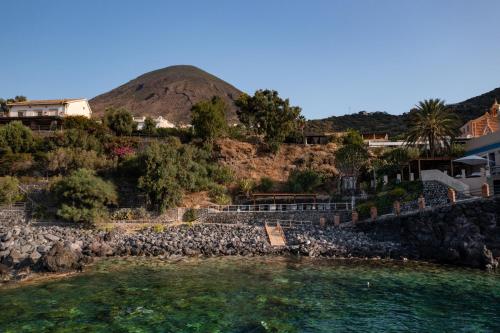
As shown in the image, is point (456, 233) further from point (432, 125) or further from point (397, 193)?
point (432, 125)

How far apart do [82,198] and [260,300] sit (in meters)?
26.4

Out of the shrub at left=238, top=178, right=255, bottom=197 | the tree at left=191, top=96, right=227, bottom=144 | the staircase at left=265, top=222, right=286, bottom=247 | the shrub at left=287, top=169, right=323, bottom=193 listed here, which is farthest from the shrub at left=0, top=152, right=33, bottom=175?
the shrub at left=287, top=169, right=323, bottom=193

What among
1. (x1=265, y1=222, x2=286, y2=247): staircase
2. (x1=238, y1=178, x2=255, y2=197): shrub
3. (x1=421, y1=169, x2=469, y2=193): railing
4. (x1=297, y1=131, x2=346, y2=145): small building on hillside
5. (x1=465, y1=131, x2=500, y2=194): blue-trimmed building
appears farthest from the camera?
(x1=297, y1=131, x2=346, y2=145): small building on hillside

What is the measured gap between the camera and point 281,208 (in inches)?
1597

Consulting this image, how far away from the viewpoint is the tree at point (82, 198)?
1494 inches

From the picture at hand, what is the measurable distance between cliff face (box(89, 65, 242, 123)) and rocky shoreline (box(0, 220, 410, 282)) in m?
89.5

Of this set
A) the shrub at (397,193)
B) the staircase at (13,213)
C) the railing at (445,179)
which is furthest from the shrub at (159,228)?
the railing at (445,179)

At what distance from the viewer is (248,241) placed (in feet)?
106

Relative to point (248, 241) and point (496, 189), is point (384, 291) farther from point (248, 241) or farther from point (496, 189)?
point (496, 189)

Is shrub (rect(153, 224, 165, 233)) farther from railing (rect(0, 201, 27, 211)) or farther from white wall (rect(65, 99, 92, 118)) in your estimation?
white wall (rect(65, 99, 92, 118))

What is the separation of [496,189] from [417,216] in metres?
6.63

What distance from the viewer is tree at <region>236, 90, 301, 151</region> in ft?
194

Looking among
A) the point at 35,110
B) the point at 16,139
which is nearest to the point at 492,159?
the point at 16,139

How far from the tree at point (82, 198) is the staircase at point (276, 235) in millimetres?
15884
